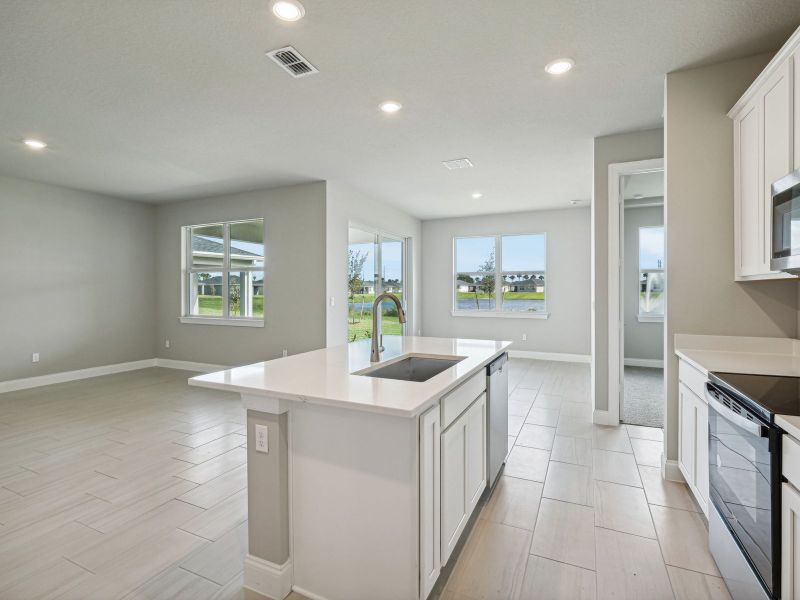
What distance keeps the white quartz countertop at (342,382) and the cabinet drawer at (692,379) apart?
1054 millimetres

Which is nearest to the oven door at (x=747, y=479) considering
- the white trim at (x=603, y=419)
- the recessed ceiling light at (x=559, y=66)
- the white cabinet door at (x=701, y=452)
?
the white cabinet door at (x=701, y=452)

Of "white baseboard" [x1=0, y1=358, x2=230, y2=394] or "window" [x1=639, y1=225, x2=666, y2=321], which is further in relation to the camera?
"window" [x1=639, y1=225, x2=666, y2=321]

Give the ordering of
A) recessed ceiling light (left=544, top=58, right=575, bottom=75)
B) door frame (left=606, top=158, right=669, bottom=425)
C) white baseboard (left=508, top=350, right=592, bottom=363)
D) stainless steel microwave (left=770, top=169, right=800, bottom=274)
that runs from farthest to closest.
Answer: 1. white baseboard (left=508, top=350, right=592, bottom=363)
2. door frame (left=606, top=158, right=669, bottom=425)
3. recessed ceiling light (left=544, top=58, right=575, bottom=75)
4. stainless steel microwave (left=770, top=169, right=800, bottom=274)

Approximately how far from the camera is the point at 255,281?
19.8 feet

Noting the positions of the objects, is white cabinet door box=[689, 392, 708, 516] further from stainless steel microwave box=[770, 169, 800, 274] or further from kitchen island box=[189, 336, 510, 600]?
kitchen island box=[189, 336, 510, 600]

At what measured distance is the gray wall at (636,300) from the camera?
6.51 meters

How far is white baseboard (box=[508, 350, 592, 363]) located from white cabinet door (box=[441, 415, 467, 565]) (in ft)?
18.7

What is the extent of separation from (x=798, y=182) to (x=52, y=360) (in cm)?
761

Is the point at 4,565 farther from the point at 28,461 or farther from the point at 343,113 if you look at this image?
the point at 343,113

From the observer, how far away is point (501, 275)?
7.62 metres

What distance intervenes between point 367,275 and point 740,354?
499cm

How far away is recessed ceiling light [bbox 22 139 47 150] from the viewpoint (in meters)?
3.85

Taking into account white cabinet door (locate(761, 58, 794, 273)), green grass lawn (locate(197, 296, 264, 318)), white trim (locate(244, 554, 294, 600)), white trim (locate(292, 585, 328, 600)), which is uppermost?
white cabinet door (locate(761, 58, 794, 273))

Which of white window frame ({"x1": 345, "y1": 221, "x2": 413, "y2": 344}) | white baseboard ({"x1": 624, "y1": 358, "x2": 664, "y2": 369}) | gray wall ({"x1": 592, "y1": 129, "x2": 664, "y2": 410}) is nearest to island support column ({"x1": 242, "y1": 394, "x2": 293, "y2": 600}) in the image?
gray wall ({"x1": 592, "y1": 129, "x2": 664, "y2": 410})
